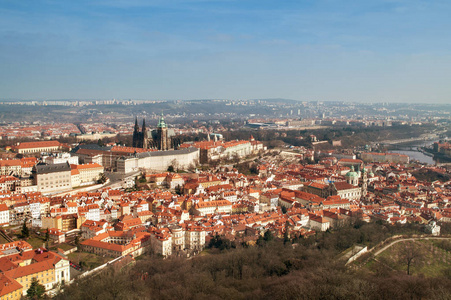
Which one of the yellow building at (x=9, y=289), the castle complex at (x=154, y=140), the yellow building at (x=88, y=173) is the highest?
the castle complex at (x=154, y=140)

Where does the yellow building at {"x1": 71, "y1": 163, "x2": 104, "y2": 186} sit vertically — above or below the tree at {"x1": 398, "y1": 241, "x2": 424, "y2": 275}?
above

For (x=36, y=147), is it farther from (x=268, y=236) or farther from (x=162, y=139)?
(x=268, y=236)

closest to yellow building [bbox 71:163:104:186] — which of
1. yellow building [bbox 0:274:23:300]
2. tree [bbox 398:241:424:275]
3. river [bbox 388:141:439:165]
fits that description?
yellow building [bbox 0:274:23:300]

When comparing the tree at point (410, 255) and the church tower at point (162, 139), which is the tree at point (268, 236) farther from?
the church tower at point (162, 139)

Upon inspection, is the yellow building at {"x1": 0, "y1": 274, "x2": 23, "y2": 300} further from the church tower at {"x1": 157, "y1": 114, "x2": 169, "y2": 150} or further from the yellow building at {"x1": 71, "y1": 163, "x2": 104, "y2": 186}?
the church tower at {"x1": 157, "y1": 114, "x2": 169, "y2": 150}

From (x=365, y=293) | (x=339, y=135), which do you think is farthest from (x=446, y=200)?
(x=339, y=135)

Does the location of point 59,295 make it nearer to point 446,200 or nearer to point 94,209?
point 94,209

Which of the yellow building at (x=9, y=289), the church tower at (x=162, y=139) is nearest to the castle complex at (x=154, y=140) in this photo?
the church tower at (x=162, y=139)

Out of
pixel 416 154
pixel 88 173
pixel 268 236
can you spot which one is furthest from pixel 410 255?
pixel 416 154

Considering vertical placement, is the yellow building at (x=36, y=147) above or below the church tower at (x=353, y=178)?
above
